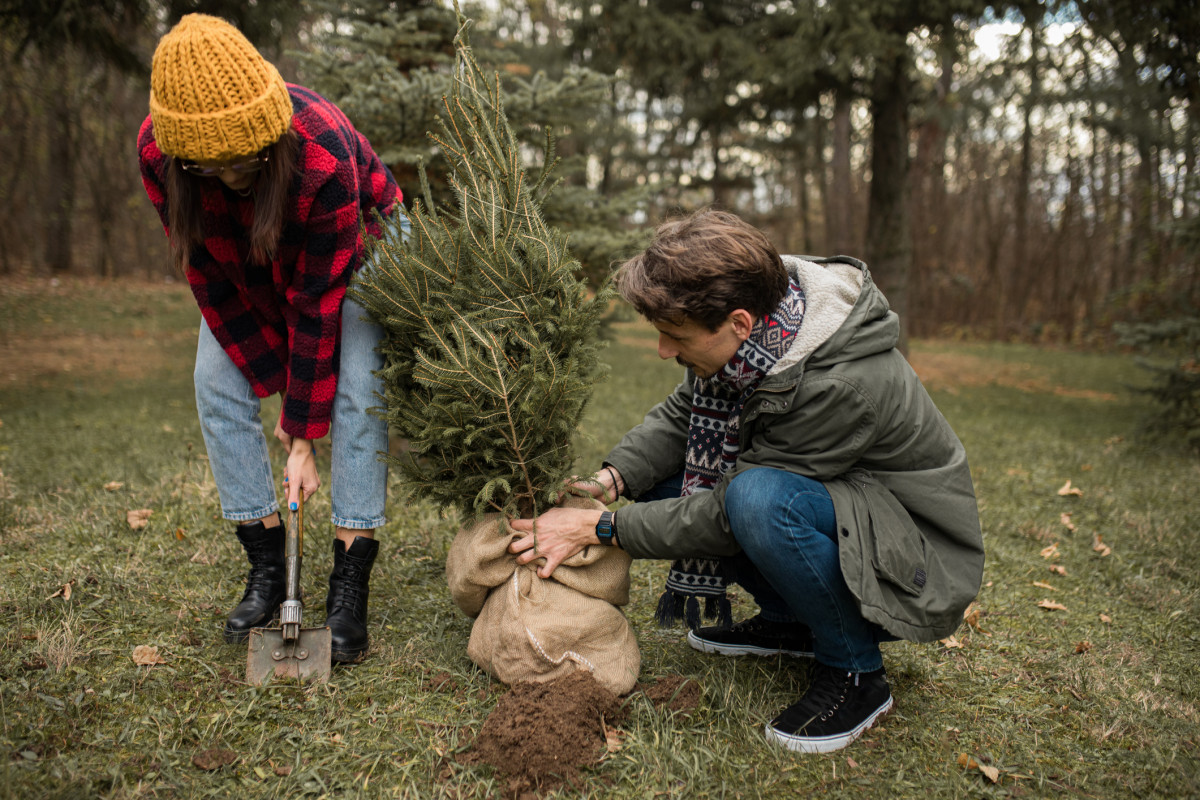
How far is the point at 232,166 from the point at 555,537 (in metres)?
1.29

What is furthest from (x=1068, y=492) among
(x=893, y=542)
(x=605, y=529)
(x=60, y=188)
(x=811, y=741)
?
(x=60, y=188)

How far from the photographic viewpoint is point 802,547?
76.6 inches

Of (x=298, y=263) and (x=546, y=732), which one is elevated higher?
(x=298, y=263)

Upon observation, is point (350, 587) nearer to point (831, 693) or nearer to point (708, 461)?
point (708, 461)

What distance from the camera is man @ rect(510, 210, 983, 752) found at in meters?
1.96

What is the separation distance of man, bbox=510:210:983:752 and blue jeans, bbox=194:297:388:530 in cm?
57

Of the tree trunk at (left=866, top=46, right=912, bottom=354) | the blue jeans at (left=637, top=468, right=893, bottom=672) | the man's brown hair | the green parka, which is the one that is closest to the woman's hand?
the green parka

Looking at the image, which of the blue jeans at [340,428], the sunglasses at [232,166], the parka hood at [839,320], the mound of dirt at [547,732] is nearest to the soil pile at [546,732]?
the mound of dirt at [547,732]

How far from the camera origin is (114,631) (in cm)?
244

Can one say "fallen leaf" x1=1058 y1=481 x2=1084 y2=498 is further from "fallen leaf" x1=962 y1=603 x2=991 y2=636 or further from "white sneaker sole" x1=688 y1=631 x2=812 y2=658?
"white sneaker sole" x1=688 y1=631 x2=812 y2=658

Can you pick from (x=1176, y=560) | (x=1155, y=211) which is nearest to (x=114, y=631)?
(x=1176, y=560)

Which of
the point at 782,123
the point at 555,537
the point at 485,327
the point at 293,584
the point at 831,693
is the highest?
the point at 782,123

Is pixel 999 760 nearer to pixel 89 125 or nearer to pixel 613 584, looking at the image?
pixel 613 584

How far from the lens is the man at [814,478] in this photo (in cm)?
196
